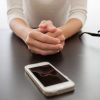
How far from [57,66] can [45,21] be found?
0.78ft

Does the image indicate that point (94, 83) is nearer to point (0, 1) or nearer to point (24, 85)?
point (24, 85)

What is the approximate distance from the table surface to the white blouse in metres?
0.19

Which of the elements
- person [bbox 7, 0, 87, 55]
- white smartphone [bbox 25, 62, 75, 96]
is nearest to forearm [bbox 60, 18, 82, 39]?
person [bbox 7, 0, 87, 55]

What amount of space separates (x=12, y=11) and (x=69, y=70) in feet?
1.69

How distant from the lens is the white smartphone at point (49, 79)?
46 centimetres

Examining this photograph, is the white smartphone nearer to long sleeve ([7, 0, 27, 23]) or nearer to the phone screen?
the phone screen

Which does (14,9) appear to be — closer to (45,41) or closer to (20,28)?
(20,28)

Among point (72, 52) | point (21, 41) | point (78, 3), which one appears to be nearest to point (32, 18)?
point (78, 3)

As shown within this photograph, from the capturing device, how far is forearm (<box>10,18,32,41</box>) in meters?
0.80

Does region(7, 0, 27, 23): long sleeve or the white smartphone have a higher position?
region(7, 0, 27, 23): long sleeve

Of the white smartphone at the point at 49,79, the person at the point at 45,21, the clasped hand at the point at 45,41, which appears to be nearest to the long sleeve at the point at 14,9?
the person at the point at 45,21

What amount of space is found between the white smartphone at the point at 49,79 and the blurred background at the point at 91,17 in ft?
1.55

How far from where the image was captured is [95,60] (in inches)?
25.5

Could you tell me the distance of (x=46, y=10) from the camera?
3.63 feet
